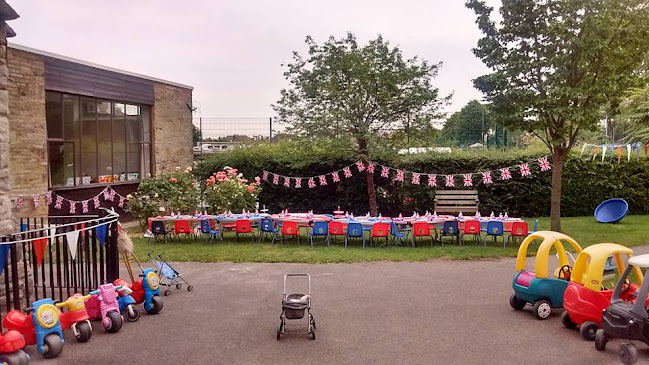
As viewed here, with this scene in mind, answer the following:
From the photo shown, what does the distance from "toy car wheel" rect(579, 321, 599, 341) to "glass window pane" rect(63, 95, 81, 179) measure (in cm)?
1508

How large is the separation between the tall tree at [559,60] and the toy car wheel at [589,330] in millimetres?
6769

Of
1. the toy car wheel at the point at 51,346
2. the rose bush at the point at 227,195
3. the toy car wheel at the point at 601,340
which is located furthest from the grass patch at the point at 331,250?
the toy car wheel at the point at 51,346

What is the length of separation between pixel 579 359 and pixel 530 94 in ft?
26.7

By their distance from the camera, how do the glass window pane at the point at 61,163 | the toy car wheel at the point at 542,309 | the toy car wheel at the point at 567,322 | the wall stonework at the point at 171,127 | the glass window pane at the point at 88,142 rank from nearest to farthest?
the toy car wheel at the point at 567,322 < the toy car wheel at the point at 542,309 < the glass window pane at the point at 61,163 < the glass window pane at the point at 88,142 < the wall stonework at the point at 171,127

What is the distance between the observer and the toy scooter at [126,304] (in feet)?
23.1

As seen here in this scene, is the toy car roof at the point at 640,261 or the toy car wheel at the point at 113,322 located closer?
the toy car roof at the point at 640,261

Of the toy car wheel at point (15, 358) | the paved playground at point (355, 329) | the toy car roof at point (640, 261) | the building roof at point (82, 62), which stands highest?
the building roof at point (82, 62)

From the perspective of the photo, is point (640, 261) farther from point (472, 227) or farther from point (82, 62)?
point (82, 62)

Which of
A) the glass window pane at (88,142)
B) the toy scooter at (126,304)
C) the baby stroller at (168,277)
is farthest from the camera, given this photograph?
the glass window pane at (88,142)

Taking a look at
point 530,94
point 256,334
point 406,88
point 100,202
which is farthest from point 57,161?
point 530,94

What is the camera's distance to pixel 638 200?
58.2 ft

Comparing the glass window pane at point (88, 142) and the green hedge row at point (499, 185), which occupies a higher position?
the glass window pane at point (88, 142)

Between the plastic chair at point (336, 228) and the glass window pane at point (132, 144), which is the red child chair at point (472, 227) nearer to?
the plastic chair at point (336, 228)

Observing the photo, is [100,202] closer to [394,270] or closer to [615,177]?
[394,270]
